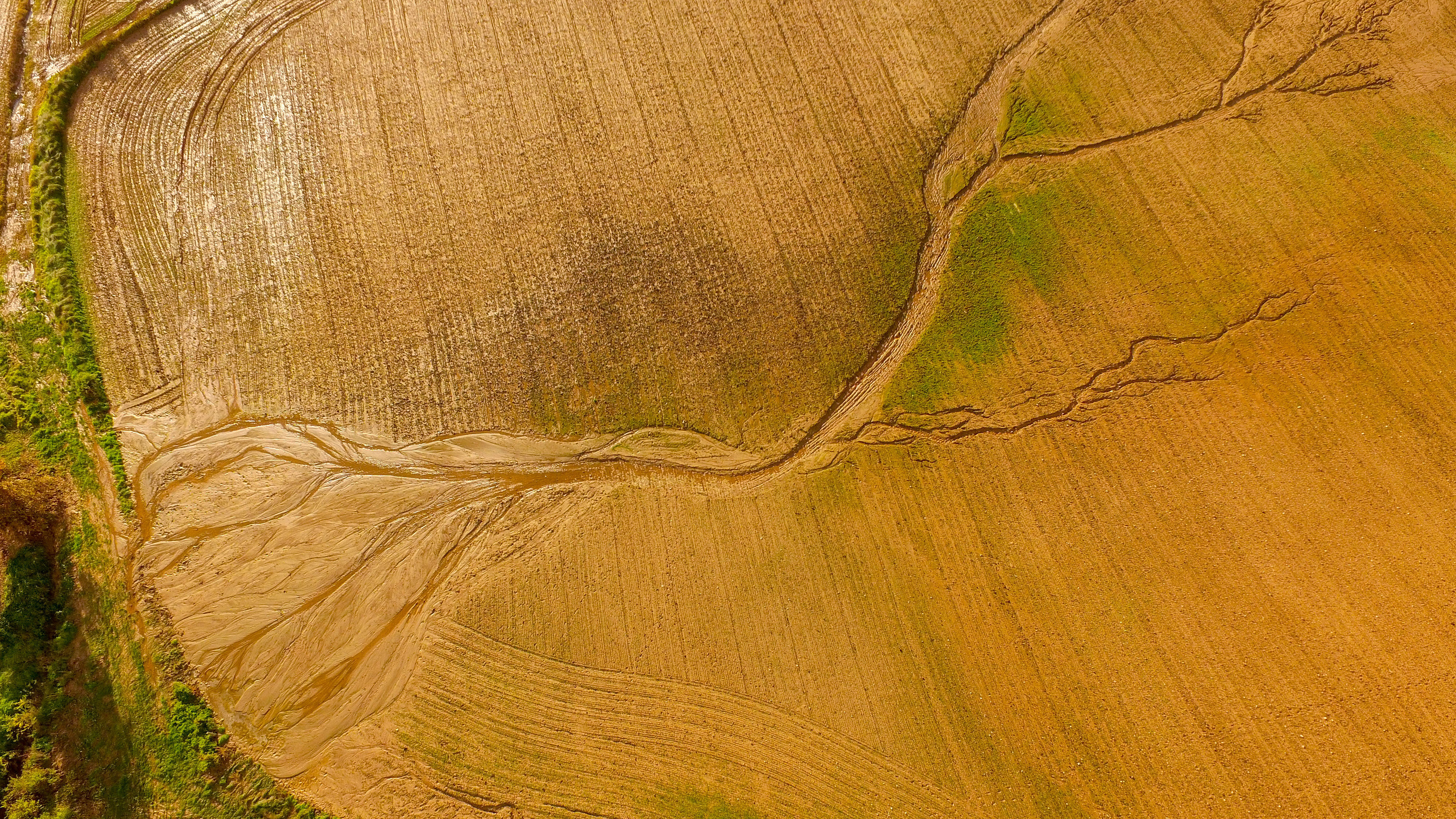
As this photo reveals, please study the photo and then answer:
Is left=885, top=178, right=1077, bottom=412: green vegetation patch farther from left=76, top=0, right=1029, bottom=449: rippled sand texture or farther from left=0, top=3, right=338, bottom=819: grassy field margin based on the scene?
left=0, top=3, right=338, bottom=819: grassy field margin

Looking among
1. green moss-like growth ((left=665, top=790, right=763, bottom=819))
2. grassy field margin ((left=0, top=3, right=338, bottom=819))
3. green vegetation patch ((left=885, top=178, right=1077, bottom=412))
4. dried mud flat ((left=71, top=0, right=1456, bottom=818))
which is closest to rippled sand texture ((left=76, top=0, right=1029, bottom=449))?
dried mud flat ((left=71, top=0, right=1456, bottom=818))

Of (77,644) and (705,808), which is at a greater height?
(77,644)

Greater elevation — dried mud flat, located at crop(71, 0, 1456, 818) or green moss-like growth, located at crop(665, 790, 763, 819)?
dried mud flat, located at crop(71, 0, 1456, 818)

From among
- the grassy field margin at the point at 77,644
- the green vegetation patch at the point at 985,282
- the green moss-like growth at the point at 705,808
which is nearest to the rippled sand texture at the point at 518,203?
the green vegetation patch at the point at 985,282

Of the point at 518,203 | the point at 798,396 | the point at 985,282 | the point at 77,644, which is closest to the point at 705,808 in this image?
the point at 798,396

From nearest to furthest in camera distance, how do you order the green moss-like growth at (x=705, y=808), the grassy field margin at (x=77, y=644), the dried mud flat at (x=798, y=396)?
the grassy field margin at (x=77, y=644) < the green moss-like growth at (x=705, y=808) < the dried mud flat at (x=798, y=396)

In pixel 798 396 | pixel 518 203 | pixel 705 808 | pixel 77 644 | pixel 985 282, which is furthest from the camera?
pixel 518 203

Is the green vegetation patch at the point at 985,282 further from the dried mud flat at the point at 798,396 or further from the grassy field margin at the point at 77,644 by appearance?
the grassy field margin at the point at 77,644

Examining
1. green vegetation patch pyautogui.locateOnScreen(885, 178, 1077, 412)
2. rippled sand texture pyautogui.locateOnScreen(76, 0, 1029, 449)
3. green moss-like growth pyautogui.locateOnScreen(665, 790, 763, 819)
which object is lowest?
green moss-like growth pyautogui.locateOnScreen(665, 790, 763, 819)

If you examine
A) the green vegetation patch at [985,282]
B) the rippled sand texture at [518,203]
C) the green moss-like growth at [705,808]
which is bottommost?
the green moss-like growth at [705,808]

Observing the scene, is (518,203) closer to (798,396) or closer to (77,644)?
(798,396)
